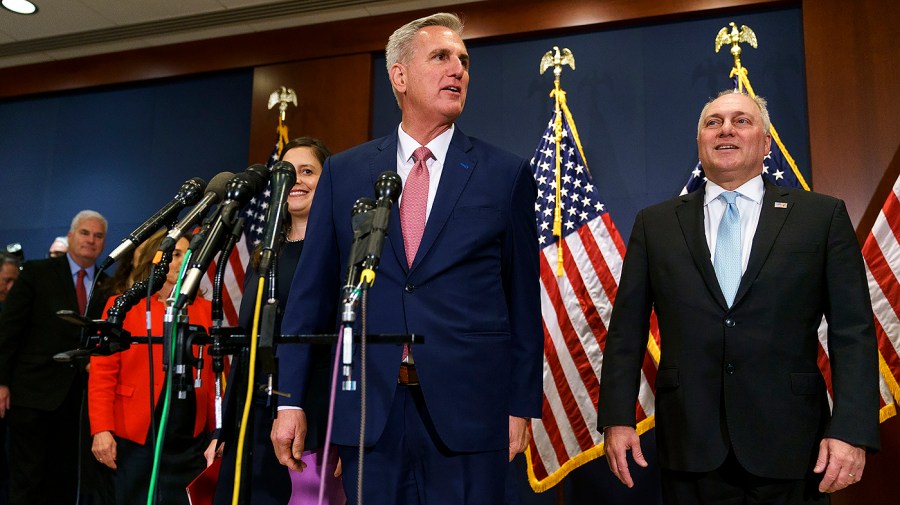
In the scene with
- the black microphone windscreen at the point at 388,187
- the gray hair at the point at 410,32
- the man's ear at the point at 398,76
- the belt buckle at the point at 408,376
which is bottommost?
the belt buckle at the point at 408,376

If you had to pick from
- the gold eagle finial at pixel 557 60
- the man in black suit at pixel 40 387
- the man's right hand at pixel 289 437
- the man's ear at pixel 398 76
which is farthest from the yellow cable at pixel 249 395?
the man in black suit at pixel 40 387

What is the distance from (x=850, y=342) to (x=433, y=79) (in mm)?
1310

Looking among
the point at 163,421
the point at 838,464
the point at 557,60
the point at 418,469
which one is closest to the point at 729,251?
the point at 838,464

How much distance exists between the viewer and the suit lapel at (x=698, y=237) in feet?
7.38

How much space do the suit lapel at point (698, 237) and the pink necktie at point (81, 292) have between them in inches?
141

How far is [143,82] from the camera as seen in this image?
5691 mm

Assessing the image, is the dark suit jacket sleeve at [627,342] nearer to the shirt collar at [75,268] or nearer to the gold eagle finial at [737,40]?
the gold eagle finial at [737,40]

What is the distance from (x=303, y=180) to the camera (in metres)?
2.75

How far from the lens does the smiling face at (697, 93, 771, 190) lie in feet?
8.04

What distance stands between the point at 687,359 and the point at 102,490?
235 centimetres

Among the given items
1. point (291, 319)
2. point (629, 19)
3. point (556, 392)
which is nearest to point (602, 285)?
point (556, 392)

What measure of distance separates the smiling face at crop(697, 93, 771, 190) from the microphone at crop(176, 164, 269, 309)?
1.46 metres

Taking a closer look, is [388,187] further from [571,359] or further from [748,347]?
[571,359]

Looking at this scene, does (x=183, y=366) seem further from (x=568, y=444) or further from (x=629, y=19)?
(x=629, y=19)
